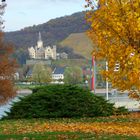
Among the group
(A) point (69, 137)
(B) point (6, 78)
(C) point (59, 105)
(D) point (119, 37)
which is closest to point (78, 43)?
(B) point (6, 78)

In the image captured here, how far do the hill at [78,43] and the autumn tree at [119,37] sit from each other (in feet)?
315

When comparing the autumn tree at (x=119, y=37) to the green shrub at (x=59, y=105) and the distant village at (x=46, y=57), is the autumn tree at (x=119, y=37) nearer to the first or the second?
the green shrub at (x=59, y=105)

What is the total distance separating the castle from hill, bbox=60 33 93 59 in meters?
3.99

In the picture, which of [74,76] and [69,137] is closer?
[69,137]

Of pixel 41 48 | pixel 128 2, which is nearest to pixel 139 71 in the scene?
pixel 128 2

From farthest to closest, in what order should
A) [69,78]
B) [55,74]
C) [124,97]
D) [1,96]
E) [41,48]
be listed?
[41,48] → [55,74] → [69,78] → [1,96] → [124,97]

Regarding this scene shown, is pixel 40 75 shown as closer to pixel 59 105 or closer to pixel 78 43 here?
pixel 78 43

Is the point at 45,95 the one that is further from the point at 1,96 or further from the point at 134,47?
the point at 1,96

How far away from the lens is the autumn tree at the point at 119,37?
1502cm

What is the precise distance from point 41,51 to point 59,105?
114037 mm

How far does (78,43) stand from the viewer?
12219 cm

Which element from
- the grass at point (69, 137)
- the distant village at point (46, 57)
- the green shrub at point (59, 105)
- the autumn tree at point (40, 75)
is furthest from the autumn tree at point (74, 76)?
the grass at point (69, 137)

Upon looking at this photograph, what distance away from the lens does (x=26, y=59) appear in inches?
4643

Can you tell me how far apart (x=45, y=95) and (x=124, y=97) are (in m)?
31.3
